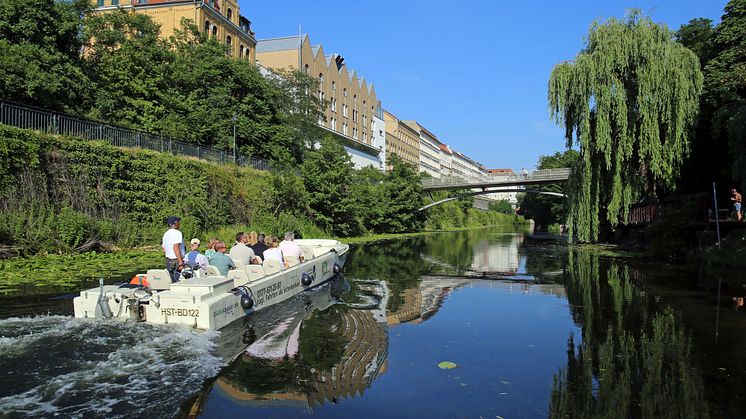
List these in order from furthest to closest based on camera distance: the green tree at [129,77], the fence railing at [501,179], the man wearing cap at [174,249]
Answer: the fence railing at [501,179] → the green tree at [129,77] → the man wearing cap at [174,249]

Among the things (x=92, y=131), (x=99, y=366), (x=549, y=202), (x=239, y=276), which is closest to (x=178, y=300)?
(x=99, y=366)

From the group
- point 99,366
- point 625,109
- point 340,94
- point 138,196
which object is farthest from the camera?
point 340,94

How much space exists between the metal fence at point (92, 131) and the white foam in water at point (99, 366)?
40.8 feet

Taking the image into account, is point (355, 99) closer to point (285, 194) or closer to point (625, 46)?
point (285, 194)

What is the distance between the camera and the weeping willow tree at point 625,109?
70.3ft

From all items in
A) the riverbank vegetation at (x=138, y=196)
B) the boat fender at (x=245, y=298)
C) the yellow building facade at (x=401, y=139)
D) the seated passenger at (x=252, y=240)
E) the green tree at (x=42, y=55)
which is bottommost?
the boat fender at (x=245, y=298)

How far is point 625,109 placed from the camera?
21.6 meters

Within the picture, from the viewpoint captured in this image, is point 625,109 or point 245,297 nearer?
point 245,297

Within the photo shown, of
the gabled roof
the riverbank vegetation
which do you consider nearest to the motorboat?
the riverbank vegetation

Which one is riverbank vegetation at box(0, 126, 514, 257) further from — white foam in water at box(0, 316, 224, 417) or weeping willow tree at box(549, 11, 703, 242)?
weeping willow tree at box(549, 11, 703, 242)

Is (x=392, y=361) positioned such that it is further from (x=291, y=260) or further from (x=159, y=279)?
(x=291, y=260)

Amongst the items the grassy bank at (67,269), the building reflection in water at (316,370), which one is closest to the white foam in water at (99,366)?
the building reflection in water at (316,370)

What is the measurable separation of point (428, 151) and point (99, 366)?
429 ft

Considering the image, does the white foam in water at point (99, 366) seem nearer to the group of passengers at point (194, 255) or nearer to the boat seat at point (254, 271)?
the group of passengers at point (194, 255)
